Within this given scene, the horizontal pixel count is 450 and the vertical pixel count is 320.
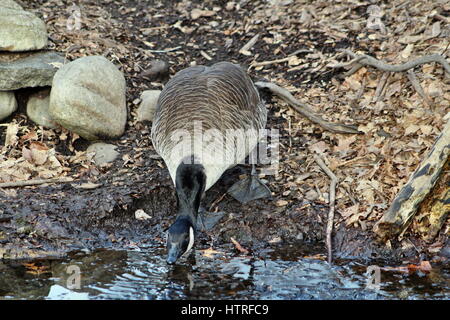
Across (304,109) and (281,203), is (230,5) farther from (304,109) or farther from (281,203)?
(281,203)

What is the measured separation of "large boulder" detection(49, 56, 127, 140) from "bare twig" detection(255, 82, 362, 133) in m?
→ 2.10

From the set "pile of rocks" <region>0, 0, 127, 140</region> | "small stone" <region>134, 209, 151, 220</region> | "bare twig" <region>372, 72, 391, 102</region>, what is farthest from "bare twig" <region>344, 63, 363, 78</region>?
"small stone" <region>134, 209, 151, 220</region>

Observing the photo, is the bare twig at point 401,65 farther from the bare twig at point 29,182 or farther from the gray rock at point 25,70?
the bare twig at point 29,182

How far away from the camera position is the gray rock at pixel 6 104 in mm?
8586

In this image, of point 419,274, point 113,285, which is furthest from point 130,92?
point 419,274

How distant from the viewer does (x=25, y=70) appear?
8539 mm

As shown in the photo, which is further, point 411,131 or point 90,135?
point 90,135

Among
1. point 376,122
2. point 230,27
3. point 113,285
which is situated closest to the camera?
point 113,285

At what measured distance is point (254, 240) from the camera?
7.22 meters

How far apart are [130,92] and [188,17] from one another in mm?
2377

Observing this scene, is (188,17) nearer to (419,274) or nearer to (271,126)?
(271,126)

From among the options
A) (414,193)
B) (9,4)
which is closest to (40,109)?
(9,4)

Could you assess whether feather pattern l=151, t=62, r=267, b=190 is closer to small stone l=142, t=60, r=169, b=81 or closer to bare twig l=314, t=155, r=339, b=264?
bare twig l=314, t=155, r=339, b=264

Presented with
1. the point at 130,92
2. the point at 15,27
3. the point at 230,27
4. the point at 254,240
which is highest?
the point at 230,27
